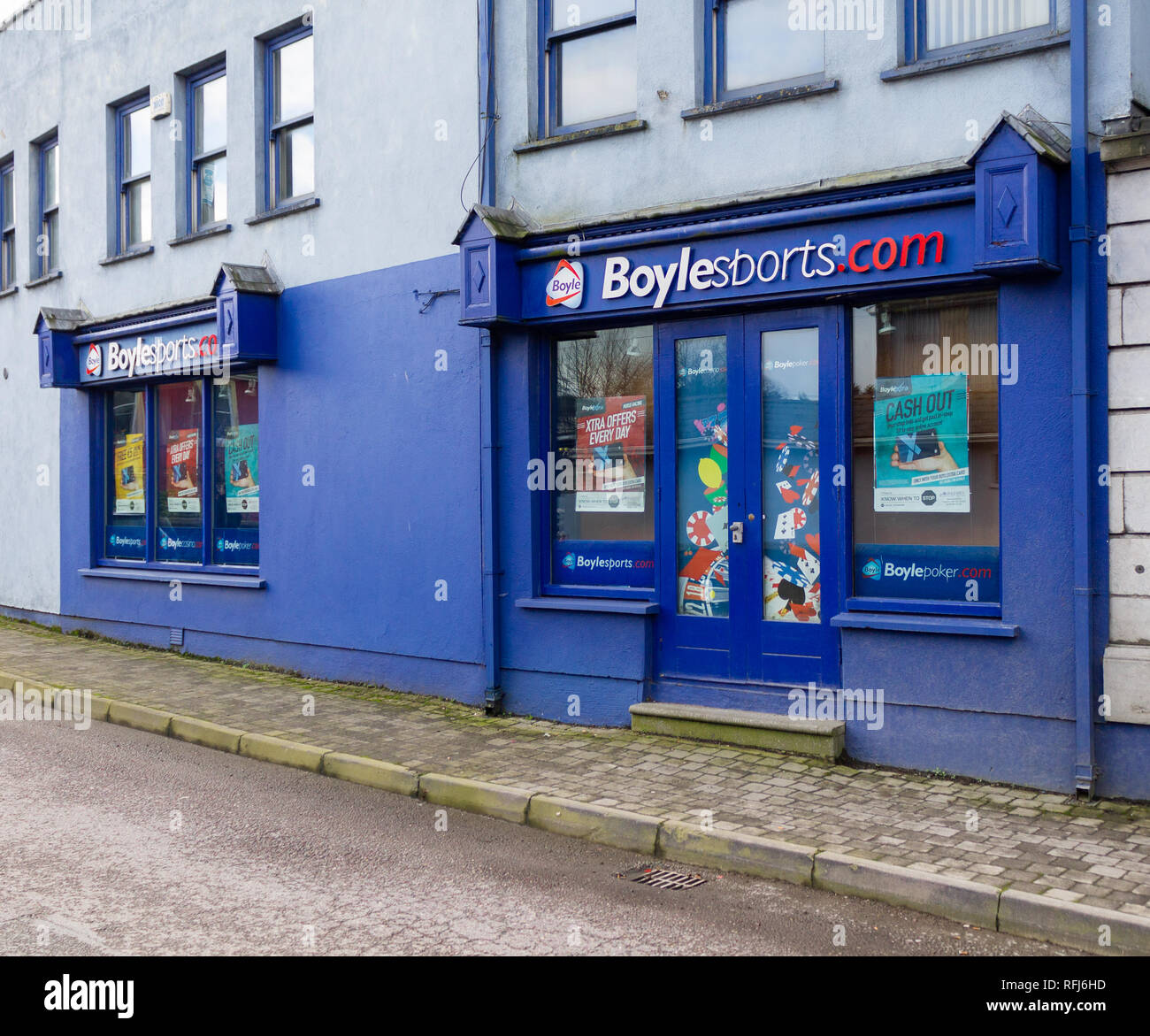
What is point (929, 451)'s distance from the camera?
7719mm

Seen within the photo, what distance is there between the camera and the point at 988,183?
6.89 m

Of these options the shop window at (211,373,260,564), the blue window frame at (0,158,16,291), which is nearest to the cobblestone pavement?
the shop window at (211,373,260,564)

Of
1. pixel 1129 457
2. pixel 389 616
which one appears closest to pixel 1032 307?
pixel 1129 457

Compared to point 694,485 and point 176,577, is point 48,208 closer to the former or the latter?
point 176,577

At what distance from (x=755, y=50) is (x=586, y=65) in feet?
5.04

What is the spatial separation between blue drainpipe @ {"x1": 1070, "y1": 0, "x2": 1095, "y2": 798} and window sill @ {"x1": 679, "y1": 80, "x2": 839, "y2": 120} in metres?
1.60

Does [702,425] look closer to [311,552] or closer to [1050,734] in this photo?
[1050,734]

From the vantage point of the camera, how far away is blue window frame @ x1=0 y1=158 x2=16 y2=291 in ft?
53.6

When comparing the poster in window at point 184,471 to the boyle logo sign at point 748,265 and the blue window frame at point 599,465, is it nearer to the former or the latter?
the blue window frame at point 599,465

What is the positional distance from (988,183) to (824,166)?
4.33ft

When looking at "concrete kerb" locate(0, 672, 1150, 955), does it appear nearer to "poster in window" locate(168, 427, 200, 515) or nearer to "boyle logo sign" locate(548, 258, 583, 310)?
"boyle logo sign" locate(548, 258, 583, 310)

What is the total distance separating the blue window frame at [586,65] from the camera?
29.9 ft

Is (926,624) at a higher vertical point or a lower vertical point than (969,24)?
lower

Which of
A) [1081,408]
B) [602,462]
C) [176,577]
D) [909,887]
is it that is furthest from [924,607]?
[176,577]
